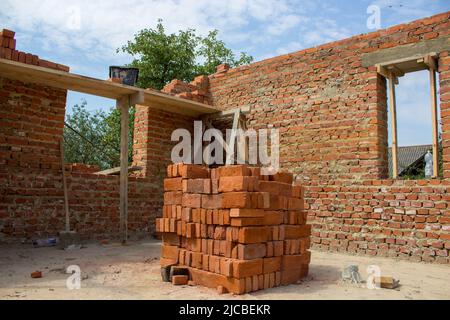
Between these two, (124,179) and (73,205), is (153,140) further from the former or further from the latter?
(73,205)

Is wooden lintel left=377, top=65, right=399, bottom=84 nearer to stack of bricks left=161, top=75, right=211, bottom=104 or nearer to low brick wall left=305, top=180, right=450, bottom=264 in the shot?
low brick wall left=305, top=180, right=450, bottom=264

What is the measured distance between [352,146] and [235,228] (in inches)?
143

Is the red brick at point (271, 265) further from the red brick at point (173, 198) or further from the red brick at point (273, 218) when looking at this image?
the red brick at point (173, 198)

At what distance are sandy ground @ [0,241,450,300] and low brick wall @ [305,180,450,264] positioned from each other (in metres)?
0.27

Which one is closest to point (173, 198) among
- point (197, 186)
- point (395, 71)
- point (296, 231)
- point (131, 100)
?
point (197, 186)

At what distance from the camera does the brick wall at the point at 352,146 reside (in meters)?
5.69

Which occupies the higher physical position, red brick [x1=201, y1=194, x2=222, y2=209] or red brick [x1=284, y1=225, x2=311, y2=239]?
red brick [x1=201, y1=194, x2=222, y2=209]

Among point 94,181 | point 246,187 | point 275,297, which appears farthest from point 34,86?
point 275,297

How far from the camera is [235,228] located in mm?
3748

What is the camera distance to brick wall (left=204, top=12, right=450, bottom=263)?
569 cm

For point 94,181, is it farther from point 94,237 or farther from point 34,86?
point 34,86

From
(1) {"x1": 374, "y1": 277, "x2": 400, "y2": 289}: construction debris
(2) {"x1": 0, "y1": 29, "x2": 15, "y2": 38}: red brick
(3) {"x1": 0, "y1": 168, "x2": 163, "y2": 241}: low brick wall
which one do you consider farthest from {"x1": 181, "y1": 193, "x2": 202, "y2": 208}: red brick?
(2) {"x1": 0, "y1": 29, "x2": 15, "y2": 38}: red brick

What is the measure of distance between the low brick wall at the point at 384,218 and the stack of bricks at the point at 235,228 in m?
2.06

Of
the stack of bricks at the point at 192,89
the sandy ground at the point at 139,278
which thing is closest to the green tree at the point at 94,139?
the stack of bricks at the point at 192,89
